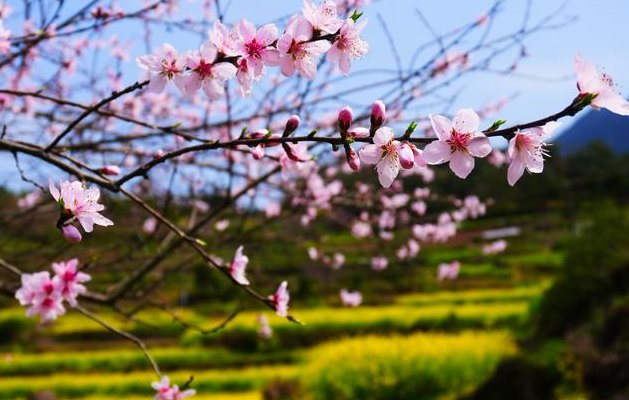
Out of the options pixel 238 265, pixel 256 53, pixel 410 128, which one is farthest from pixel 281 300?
pixel 410 128

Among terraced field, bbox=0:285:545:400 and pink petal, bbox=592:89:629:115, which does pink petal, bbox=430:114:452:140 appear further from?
terraced field, bbox=0:285:545:400

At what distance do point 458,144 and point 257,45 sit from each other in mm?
448

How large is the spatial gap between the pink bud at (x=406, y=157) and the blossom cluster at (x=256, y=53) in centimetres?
30

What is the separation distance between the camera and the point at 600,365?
6.82 meters

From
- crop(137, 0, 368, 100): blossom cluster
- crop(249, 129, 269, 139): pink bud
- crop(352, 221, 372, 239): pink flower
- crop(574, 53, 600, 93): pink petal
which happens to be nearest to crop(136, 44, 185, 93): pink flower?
crop(137, 0, 368, 100): blossom cluster

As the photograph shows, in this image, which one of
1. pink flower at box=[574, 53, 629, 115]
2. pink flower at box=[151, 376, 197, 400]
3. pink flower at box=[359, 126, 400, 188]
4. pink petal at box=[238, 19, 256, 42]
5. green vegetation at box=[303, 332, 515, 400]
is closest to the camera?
pink flower at box=[574, 53, 629, 115]

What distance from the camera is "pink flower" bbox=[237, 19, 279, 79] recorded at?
132 cm

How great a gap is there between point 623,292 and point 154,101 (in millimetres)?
7997

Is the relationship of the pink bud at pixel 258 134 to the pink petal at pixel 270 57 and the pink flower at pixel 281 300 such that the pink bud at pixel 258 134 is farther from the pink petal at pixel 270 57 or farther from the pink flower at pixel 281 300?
the pink flower at pixel 281 300

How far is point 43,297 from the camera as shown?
6.72 feet

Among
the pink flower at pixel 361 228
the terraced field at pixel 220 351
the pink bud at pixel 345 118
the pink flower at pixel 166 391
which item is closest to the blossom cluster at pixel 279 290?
the pink flower at pixel 166 391

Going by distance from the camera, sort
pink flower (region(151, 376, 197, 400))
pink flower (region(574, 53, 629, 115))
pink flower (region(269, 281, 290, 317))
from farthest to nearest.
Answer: pink flower (region(151, 376, 197, 400)) < pink flower (region(269, 281, 290, 317)) < pink flower (region(574, 53, 629, 115))

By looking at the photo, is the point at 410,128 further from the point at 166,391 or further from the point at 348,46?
the point at 166,391

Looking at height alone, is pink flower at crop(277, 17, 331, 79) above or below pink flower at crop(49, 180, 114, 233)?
above
